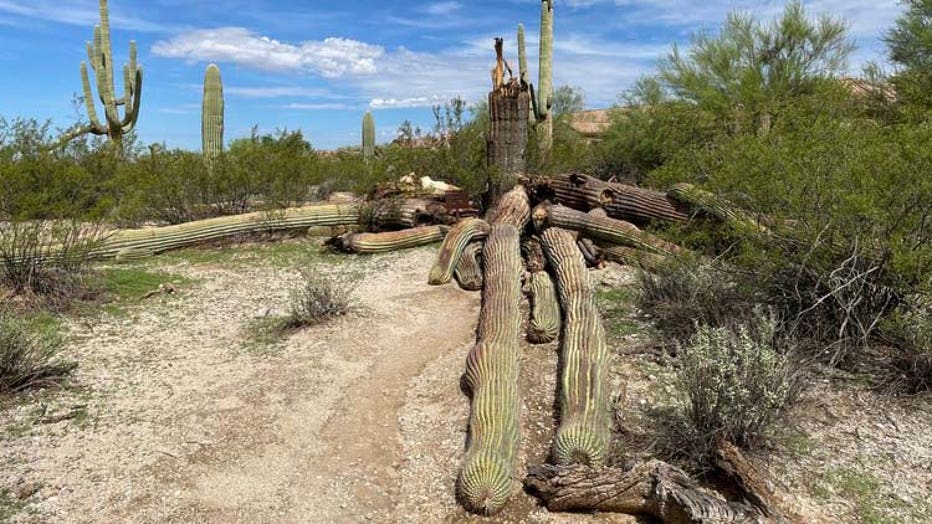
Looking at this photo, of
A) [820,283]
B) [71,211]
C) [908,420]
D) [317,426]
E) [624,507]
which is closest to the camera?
[624,507]

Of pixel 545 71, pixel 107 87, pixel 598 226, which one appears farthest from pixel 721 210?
pixel 107 87

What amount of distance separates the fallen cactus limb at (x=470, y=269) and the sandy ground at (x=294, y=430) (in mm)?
1087

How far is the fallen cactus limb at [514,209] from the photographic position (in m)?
8.82

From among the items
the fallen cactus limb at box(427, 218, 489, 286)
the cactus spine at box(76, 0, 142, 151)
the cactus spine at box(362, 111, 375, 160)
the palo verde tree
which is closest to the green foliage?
the palo verde tree

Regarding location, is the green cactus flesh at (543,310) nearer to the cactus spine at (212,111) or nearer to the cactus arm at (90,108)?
the cactus spine at (212,111)

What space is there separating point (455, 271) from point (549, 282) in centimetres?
139

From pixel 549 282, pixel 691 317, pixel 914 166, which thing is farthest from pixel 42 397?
pixel 914 166

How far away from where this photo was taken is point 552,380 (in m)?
4.92

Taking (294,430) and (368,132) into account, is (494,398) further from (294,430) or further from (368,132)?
(368,132)

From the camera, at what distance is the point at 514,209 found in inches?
355

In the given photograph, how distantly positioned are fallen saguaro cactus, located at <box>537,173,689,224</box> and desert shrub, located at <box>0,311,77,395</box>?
6.05 meters

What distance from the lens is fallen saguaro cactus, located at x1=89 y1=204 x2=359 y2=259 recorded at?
340 inches

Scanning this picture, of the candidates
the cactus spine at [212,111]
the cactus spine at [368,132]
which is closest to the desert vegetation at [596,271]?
the cactus spine at [212,111]

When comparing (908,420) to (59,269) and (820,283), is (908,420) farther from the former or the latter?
(59,269)
